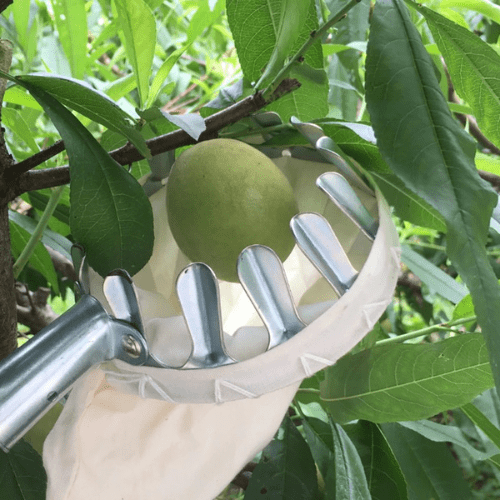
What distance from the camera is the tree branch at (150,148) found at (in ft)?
1.15

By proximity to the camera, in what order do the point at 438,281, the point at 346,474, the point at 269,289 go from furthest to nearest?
the point at 438,281, the point at 346,474, the point at 269,289

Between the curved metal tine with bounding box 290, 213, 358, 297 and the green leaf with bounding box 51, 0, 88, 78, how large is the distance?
0.36 m

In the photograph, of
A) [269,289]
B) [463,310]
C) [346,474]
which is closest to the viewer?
[269,289]

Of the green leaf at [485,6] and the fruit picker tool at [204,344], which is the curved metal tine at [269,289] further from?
the green leaf at [485,6]

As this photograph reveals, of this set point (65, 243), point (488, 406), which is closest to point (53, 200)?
point (65, 243)

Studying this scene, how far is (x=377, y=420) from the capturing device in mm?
437

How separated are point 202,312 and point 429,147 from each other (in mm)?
132

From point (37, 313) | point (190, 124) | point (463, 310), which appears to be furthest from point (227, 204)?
point (37, 313)

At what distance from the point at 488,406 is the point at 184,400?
44 centimetres

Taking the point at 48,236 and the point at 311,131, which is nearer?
the point at 311,131

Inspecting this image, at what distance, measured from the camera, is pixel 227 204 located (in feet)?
1.16

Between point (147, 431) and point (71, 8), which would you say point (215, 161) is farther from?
point (71, 8)

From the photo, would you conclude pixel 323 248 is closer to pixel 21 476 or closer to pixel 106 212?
pixel 106 212

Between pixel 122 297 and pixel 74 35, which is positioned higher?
pixel 74 35
